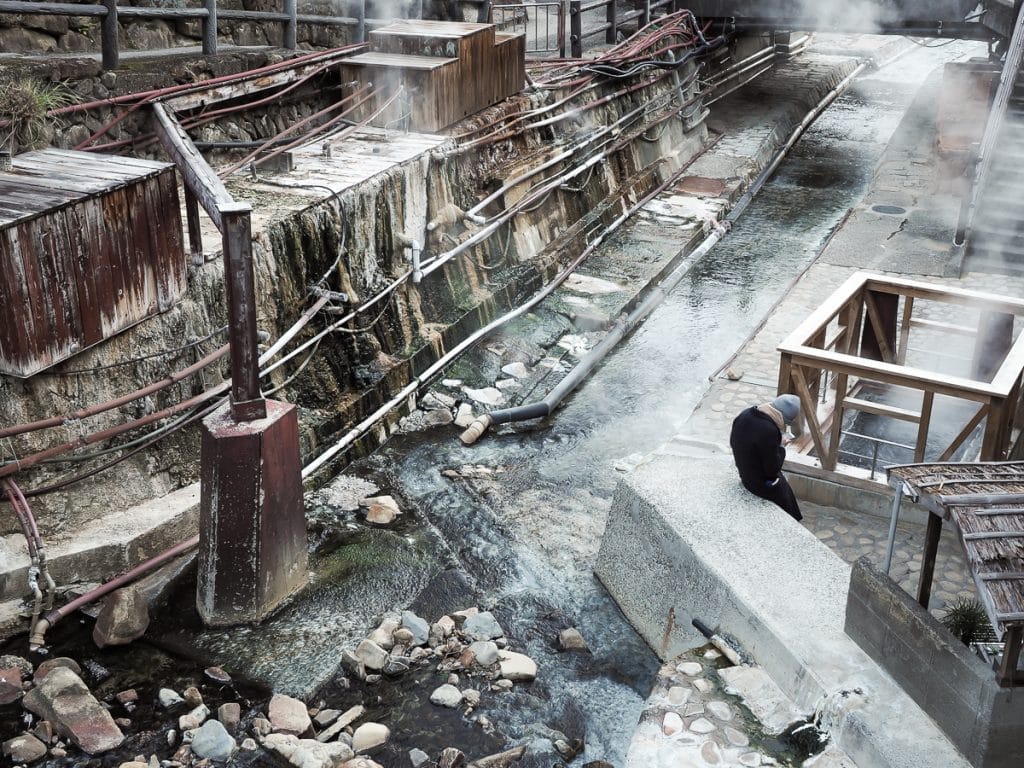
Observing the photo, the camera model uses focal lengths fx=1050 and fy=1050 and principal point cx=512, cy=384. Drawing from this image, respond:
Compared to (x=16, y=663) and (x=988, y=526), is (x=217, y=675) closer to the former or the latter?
(x=16, y=663)

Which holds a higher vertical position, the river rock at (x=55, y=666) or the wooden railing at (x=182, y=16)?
the wooden railing at (x=182, y=16)

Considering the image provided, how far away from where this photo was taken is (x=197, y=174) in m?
8.58

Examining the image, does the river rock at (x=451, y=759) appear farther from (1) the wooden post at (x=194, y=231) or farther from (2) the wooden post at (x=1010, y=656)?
(1) the wooden post at (x=194, y=231)

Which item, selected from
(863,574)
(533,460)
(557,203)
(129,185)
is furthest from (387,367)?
(863,574)

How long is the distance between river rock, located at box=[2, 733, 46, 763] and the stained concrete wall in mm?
5392

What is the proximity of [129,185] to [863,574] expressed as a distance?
651 cm

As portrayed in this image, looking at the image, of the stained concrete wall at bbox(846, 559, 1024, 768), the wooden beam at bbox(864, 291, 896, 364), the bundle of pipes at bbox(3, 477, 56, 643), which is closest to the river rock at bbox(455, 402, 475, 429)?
the wooden beam at bbox(864, 291, 896, 364)

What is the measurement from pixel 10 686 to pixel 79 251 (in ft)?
11.0

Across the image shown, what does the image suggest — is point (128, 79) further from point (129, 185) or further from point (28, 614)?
point (28, 614)

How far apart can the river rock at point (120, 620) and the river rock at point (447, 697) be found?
8.06 ft

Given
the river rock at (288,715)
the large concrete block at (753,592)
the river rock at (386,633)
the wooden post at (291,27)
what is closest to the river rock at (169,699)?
the river rock at (288,715)

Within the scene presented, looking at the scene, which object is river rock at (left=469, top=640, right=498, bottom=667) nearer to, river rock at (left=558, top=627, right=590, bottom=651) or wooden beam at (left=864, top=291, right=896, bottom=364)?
river rock at (left=558, top=627, right=590, bottom=651)

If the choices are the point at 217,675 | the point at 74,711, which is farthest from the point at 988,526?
the point at 74,711

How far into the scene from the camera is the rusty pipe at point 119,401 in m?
8.09
